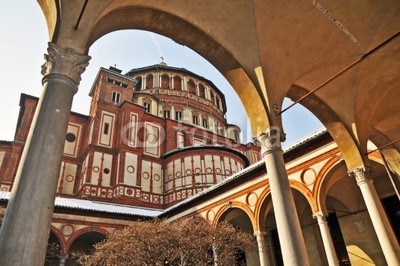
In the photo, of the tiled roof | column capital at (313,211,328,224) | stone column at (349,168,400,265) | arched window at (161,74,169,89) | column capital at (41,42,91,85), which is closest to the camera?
column capital at (41,42,91,85)

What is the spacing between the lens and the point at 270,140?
5.28 meters

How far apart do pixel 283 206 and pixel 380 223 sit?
417 centimetres

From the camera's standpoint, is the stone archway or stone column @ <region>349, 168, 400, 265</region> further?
the stone archway

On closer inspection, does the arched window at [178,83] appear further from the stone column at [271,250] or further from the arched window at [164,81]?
the stone column at [271,250]

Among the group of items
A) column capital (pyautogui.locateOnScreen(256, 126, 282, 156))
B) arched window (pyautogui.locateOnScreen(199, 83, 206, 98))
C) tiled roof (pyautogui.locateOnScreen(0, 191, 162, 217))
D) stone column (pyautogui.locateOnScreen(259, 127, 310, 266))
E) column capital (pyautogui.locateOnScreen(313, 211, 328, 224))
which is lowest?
stone column (pyautogui.locateOnScreen(259, 127, 310, 266))

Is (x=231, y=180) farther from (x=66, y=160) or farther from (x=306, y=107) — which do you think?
(x=66, y=160)

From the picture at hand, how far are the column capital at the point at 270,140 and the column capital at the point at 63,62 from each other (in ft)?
11.1

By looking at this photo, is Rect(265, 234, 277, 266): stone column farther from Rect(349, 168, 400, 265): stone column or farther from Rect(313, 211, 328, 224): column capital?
Rect(349, 168, 400, 265): stone column

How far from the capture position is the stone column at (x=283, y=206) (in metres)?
4.31

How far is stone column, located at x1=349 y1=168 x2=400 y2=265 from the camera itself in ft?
22.1

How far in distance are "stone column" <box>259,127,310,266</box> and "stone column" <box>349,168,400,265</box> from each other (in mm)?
3813

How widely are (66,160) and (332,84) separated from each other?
19009 millimetres

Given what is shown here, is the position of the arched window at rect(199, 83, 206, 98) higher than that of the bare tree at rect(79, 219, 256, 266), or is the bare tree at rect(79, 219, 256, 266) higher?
the arched window at rect(199, 83, 206, 98)

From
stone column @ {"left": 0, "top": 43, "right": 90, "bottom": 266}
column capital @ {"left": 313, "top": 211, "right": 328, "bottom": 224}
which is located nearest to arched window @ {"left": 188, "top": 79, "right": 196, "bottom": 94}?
column capital @ {"left": 313, "top": 211, "right": 328, "bottom": 224}
